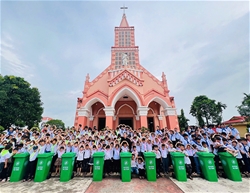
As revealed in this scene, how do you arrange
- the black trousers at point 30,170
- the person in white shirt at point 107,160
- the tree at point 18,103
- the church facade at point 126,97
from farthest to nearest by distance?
the tree at point 18,103, the church facade at point 126,97, the person in white shirt at point 107,160, the black trousers at point 30,170

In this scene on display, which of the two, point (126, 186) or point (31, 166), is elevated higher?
point (31, 166)

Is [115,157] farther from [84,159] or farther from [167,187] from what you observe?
[167,187]

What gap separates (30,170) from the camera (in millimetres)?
4773

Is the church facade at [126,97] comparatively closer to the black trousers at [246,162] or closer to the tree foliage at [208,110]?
the black trousers at [246,162]

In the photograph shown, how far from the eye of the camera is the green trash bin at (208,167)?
14.7 ft

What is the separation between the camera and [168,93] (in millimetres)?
14250

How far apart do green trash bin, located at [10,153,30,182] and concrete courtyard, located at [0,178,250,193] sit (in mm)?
210

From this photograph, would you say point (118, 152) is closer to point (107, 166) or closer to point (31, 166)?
point (107, 166)

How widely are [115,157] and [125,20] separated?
22.8 m

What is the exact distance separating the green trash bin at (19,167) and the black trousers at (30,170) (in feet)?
0.43

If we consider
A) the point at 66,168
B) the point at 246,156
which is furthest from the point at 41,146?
the point at 246,156

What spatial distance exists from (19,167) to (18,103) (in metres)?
13.9

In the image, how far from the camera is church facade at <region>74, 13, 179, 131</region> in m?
12.8

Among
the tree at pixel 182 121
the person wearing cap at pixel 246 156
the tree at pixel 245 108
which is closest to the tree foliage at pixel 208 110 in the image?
the tree at pixel 182 121
